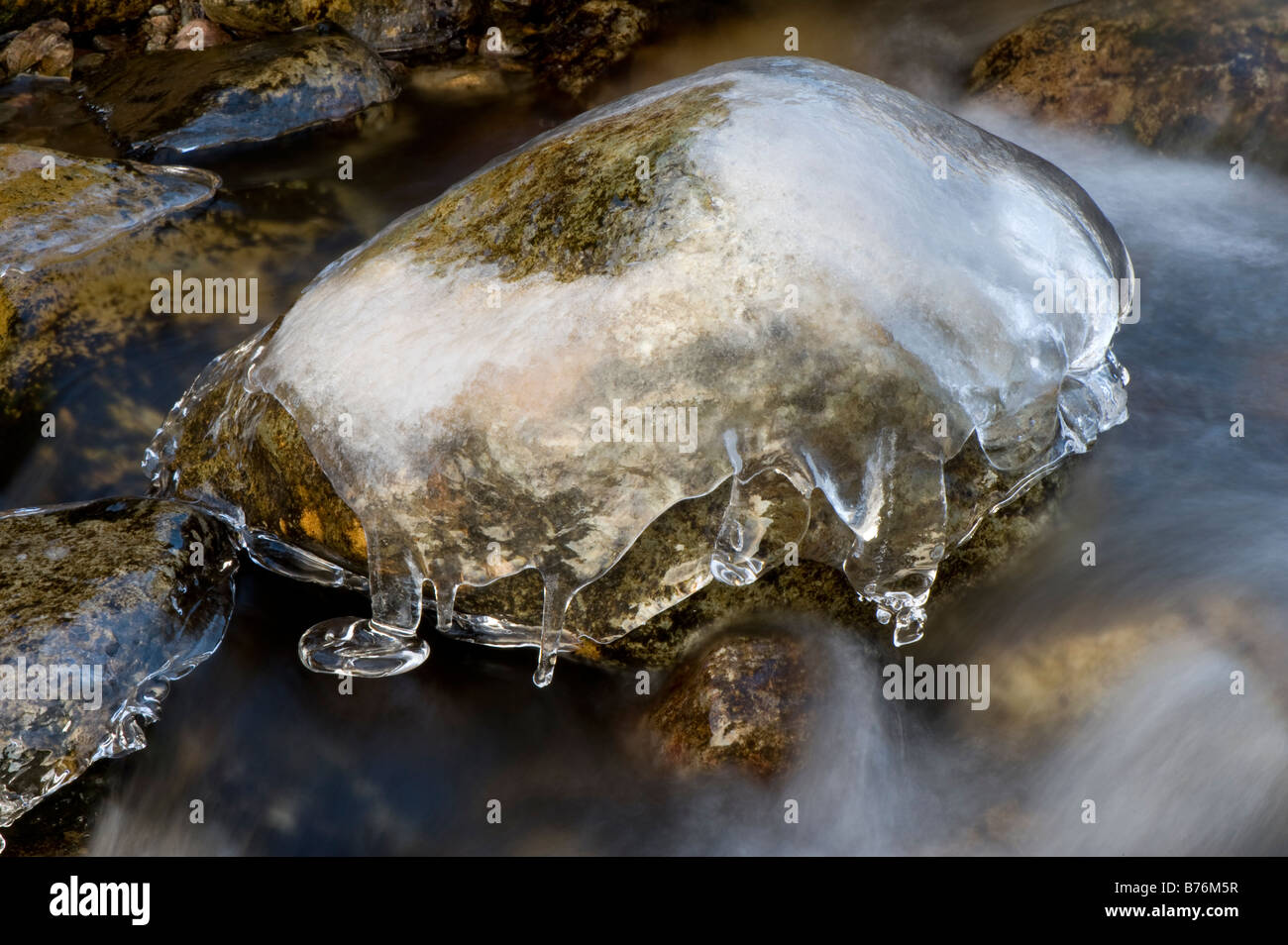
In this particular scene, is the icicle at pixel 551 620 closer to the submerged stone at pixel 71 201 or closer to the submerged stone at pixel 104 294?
the submerged stone at pixel 104 294

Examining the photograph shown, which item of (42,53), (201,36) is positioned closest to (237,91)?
(201,36)

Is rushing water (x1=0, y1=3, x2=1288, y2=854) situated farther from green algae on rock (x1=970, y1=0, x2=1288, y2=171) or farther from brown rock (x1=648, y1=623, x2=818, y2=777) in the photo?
green algae on rock (x1=970, y1=0, x2=1288, y2=171)

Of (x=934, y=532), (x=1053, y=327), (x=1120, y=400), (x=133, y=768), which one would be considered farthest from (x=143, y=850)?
(x=1120, y=400)

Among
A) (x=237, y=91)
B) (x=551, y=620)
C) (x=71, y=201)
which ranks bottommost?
(x=551, y=620)

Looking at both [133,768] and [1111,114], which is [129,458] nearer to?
[133,768]

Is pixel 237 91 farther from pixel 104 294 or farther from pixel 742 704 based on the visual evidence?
pixel 742 704

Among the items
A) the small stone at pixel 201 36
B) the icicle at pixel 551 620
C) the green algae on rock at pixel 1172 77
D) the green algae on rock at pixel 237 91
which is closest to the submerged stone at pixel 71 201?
the green algae on rock at pixel 237 91

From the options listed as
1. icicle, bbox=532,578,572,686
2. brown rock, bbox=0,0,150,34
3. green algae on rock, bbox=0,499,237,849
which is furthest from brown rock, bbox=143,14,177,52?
icicle, bbox=532,578,572,686
